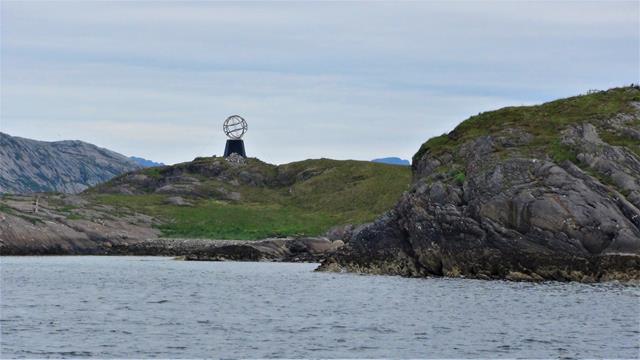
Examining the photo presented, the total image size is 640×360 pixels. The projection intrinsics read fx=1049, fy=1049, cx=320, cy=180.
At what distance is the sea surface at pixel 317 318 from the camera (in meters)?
52.7

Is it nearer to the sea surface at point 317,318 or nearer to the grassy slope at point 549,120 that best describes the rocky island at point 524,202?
the grassy slope at point 549,120

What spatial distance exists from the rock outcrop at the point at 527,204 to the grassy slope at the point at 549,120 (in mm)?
220

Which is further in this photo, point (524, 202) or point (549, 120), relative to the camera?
point (549, 120)

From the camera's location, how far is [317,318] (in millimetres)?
69062

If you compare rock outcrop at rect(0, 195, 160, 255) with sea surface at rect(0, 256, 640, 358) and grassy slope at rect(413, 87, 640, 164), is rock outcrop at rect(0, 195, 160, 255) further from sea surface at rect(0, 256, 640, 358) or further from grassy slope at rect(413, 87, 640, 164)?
grassy slope at rect(413, 87, 640, 164)

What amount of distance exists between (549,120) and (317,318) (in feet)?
203

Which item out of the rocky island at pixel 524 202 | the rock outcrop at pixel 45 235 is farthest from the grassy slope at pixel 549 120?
the rock outcrop at pixel 45 235

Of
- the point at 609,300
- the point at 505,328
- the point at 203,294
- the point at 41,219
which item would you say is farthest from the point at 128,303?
the point at 41,219

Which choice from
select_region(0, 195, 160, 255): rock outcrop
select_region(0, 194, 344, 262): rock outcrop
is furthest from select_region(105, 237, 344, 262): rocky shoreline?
select_region(0, 195, 160, 255): rock outcrop

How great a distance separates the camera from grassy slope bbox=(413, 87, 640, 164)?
115 metres

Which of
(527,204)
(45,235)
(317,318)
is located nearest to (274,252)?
(45,235)

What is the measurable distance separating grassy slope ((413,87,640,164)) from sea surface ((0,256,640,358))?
22.1 m

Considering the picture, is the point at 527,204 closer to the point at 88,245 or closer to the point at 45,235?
the point at 45,235

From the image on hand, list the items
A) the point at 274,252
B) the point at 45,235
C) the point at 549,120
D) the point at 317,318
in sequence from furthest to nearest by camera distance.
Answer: the point at 45,235 < the point at 274,252 < the point at 549,120 < the point at 317,318
